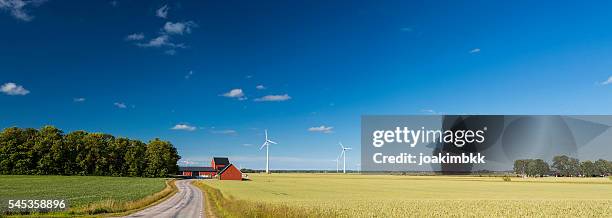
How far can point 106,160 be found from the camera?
545ft

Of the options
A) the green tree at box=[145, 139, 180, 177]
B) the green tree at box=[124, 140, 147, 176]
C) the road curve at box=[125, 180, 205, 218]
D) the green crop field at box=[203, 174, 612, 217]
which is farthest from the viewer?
the green tree at box=[145, 139, 180, 177]

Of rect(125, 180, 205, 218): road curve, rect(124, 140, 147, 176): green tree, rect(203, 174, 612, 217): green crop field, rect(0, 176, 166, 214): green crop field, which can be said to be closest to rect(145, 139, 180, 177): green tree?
rect(124, 140, 147, 176): green tree

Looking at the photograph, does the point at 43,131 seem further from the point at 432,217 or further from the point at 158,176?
the point at 432,217

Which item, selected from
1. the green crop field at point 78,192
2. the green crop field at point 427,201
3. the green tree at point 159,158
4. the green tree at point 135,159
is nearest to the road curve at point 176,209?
the green crop field at point 427,201

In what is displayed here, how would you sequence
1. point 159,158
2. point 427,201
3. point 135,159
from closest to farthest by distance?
1. point 427,201
2. point 135,159
3. point 159,158

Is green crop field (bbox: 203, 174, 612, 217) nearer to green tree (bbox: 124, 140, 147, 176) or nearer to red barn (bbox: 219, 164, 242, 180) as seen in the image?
red barn (bbox: 219, 164, 242, 180)

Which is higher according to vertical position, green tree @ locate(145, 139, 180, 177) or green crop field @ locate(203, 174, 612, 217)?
green tree @ locate(145, 139, 180, 177)

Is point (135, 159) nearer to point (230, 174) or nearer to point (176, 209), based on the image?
point (230, 174)

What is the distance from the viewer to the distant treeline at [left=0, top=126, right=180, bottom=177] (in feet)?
488

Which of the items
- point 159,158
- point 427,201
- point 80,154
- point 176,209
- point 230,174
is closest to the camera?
point 176,209

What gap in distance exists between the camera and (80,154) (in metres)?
161

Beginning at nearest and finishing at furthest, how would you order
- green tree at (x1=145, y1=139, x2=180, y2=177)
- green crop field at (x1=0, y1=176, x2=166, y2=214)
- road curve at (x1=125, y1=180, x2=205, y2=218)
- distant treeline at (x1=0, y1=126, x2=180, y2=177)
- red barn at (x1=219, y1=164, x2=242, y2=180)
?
road curve at (x1=125, y1=180, x2=205, y2=218) < green crop field at (x1=0, y1=176, x2=166, y2=214) < distant treeline at (x1=0, y1=126, x2=180, y2=177) < red barn at (x1=219, y1=164, x2=242, y2=180) < green tree at (x1=145, y1=139, x2=180, y2=177)

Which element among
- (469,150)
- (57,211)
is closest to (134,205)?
(57,211)

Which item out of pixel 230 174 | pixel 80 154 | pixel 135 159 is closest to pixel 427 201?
pixel 230 174
